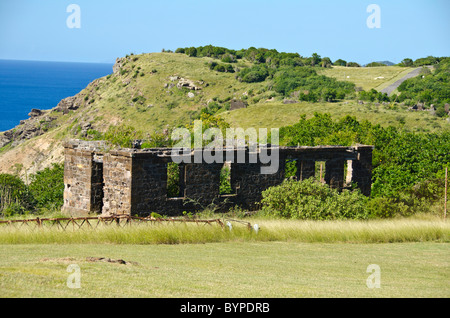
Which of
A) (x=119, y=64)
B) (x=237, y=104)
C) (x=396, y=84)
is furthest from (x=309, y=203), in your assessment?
(x=119, y=64)

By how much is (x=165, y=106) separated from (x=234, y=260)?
2832 inches

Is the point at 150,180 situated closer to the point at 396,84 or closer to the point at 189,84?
the point at 189,84

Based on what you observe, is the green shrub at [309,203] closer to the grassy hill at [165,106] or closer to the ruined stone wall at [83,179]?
the ruined stone wall at [83,179]

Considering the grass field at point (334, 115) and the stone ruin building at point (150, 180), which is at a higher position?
the grass field at point (334, 115)

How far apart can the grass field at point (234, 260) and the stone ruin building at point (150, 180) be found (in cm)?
464

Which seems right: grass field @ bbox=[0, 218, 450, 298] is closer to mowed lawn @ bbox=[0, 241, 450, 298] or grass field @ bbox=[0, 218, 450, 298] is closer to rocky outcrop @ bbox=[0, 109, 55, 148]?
mowed lawn @ bbox=[0, 241, 450, 298]

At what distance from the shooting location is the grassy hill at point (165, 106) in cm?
6394

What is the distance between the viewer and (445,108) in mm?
62125

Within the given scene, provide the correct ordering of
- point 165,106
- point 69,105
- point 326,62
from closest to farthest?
point 165,106 < point 69,105 < point 326,62

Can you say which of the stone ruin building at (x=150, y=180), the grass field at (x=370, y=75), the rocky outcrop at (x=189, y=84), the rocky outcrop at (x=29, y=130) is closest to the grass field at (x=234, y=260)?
the stone ruin building at (x=150, y=180)

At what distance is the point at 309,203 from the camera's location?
67.0ft

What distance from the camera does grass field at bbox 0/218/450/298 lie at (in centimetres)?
855

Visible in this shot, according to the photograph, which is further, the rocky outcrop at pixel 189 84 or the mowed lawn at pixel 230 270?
the rocky outcrop at pixel 189 84
